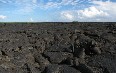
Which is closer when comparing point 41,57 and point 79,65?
point 79,65

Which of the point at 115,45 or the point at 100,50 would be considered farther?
the point at 115,45

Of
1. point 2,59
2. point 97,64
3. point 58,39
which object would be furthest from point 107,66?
point 58,39

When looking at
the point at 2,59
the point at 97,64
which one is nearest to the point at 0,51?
the point at 2,59

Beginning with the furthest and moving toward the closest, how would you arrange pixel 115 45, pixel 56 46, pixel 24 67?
pixel 56 46 → pixel 115 45 → pixel 24 67

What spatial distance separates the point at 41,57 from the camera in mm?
9031

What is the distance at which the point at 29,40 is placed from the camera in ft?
37.2

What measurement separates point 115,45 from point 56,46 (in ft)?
7.44

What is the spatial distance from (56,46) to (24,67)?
2675 mm

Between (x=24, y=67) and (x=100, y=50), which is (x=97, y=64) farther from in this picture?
(x=24, y=67)

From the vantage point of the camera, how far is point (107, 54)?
8.60 metres

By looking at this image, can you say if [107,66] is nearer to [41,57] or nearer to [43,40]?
[41,57]

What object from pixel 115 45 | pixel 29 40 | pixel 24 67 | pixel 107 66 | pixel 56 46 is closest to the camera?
pixel 107 66

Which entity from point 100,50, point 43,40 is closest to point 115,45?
point 100,50

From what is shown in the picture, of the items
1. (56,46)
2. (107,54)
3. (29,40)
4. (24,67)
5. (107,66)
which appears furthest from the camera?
(29,40)
